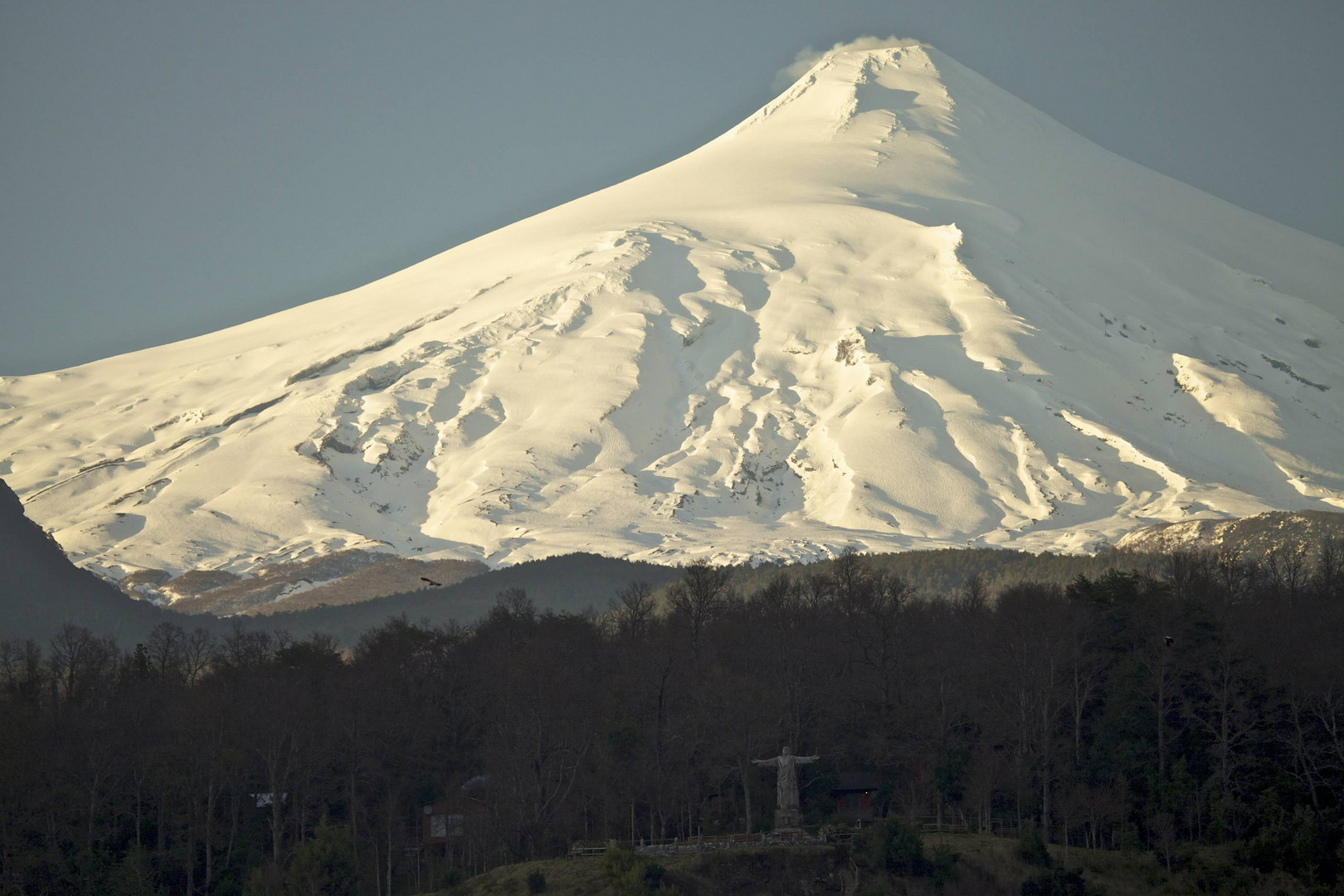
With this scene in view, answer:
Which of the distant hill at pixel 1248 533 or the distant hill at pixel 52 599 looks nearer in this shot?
the distant hill at pixel 1248 533

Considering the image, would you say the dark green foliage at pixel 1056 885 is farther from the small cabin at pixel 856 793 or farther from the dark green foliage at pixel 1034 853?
the small cabin at pixel 856 793

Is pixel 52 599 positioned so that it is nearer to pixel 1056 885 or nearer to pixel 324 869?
pixel 324 869

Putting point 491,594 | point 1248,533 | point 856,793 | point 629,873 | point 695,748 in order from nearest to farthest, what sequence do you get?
point 629,873 < point 695,748 < point 856,793 < point 1248,533 < point 491,594

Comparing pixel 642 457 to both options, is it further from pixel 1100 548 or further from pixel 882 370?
pixel 1100 548

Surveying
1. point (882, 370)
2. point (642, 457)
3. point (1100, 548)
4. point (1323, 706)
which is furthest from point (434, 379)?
point (1323, 706)

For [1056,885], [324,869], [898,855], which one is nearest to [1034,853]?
[1056,885]

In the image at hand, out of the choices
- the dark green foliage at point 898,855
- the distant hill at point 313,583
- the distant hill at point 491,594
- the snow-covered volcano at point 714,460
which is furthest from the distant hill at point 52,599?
the dark green foliage at point 898,855
